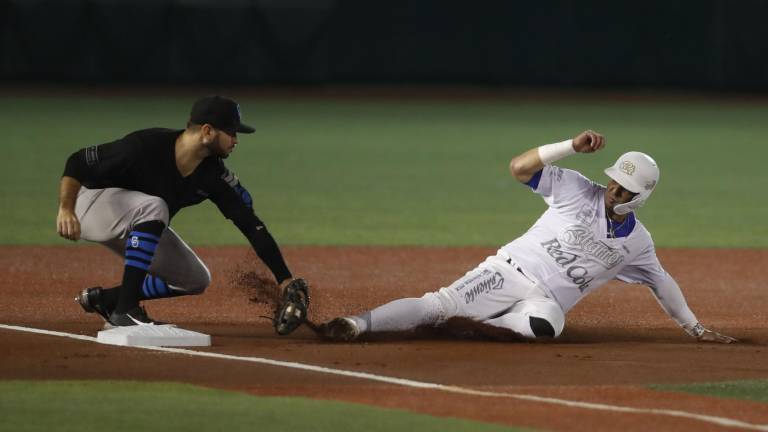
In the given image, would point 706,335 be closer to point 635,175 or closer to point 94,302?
point 635,175

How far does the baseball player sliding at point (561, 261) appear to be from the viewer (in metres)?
8.45

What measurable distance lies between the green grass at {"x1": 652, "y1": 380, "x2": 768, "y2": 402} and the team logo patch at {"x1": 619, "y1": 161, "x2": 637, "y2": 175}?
1551 mm

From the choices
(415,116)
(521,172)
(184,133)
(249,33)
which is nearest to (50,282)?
(184,133)

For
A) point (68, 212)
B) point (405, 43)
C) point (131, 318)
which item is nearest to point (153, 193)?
point (68, 212)

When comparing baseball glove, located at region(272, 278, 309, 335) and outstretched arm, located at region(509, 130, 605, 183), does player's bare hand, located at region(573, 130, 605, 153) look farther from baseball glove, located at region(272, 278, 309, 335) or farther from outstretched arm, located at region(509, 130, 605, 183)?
baseball glove, located at region(272, 278, 309, 335)

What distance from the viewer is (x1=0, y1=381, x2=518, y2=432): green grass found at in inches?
241

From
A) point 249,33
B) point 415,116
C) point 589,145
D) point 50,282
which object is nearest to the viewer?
point 589,145

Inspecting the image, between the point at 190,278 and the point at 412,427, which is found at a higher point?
the point at 190,278

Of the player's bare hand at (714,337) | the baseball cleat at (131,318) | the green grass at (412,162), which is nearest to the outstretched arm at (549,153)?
the player's bare hand at (714,337)

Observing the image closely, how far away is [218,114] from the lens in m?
8.03

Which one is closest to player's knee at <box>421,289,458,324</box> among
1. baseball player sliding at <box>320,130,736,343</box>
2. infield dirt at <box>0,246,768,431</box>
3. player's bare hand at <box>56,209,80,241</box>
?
baseball player sliding at <box>320,130,736,343</box>

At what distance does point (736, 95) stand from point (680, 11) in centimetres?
240

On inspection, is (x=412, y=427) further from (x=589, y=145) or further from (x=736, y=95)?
(x=736, y=95)

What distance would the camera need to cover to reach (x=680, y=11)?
34.8 metres
